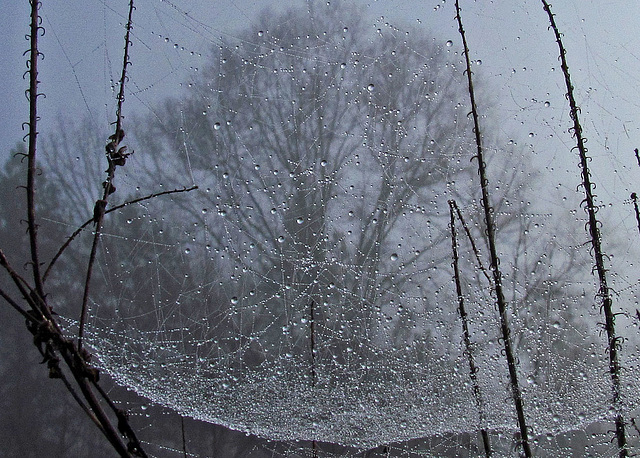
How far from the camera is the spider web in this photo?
39.3 inches

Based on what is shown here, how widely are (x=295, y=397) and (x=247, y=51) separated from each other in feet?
2.71

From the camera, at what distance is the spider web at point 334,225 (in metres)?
1.00

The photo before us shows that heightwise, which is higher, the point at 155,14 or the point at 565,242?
the point at 155,14

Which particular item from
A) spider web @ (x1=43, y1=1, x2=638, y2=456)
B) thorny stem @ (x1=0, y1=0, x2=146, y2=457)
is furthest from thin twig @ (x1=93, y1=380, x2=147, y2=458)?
spider web @ (x1=43, y1=1, x2=638, y2=456)

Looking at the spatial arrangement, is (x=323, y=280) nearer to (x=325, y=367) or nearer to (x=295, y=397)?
(x=325, y=367)

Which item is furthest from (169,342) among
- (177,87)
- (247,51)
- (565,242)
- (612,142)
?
(612,142)

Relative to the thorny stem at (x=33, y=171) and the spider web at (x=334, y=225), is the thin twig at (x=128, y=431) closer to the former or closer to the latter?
the thorny stem at (x=33, y=171)

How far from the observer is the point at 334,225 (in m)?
1.17

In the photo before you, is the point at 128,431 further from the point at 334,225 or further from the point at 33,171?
the point at 334,225

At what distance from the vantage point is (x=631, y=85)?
3.53ft

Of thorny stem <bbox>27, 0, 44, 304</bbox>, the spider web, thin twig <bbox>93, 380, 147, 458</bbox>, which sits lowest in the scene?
thin twig <bbox>93, 380, 147, 458</bbox>

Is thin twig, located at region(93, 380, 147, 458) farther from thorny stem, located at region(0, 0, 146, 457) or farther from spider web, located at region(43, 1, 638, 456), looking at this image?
spider web, located at region(43, 1, 638, 456)

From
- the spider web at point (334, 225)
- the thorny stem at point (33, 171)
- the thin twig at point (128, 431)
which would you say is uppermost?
the spider web at point (334, 225)

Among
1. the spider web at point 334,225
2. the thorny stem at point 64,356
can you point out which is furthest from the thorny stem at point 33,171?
the spider web at point 334,225
